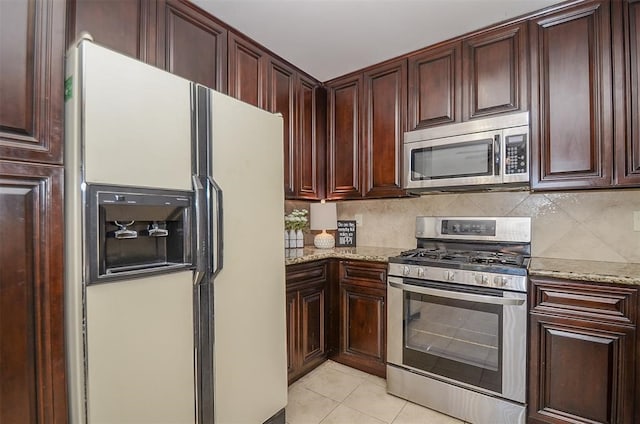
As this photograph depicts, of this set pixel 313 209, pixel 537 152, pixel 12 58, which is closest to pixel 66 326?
pixel 12 58

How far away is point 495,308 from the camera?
1.84m

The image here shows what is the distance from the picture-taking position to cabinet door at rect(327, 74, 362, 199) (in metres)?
2.76

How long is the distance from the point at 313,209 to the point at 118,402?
2031 millimetres

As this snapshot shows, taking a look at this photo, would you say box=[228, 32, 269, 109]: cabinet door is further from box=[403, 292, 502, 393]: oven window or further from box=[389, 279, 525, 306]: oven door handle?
box=[403, 292, 502, 393]: oven window

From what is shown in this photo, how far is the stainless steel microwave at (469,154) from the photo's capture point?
201cm

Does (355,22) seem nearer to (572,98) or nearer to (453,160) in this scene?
(453,160)

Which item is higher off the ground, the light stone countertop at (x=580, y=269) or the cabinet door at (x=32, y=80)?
the cabinet door at (x=32, y=80)

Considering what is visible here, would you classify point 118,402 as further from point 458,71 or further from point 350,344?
point 458,71

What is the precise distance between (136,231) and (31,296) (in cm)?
39

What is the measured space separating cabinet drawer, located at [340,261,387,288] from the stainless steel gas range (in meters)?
0.12

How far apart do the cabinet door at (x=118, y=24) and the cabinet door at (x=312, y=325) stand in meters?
1.80

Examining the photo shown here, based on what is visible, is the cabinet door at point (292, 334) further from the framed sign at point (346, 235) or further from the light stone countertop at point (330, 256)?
the framed sign at point (346, 235)

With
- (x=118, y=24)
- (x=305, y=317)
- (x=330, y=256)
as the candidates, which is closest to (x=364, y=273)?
(x=330, y=256)

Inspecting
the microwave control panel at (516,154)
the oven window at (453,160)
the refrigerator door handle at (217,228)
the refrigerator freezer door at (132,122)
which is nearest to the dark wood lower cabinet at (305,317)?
the refrigerator door handle at (217,228)
